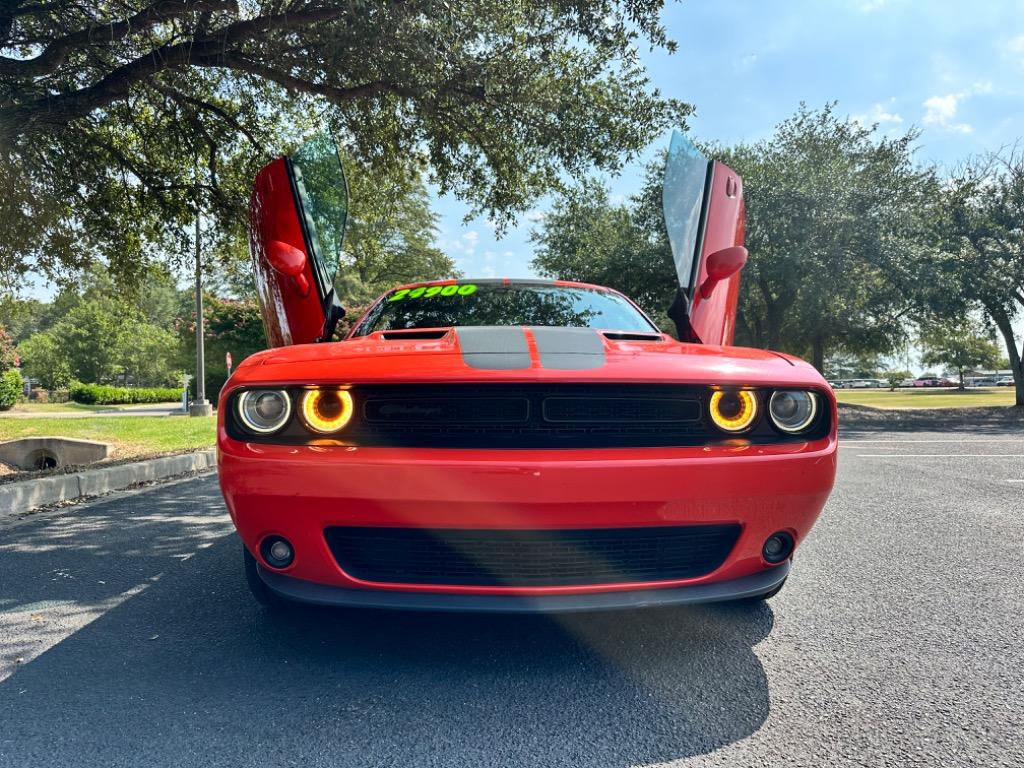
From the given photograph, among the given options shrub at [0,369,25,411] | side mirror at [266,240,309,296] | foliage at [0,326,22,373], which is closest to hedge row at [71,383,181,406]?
foliage at [0,326,22,373]

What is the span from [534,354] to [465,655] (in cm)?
102

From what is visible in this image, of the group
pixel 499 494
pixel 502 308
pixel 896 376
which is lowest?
pixel 896 376

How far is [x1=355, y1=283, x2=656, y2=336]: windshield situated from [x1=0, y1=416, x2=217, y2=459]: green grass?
20.5 feet

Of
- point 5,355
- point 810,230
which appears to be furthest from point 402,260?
point 810,230

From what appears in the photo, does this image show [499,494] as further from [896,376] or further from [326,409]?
[896,376]

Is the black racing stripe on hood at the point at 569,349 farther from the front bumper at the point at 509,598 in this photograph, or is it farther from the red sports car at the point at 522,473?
the front bumper at the point at 509,598

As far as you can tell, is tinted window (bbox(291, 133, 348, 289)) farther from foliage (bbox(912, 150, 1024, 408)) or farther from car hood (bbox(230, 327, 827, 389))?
foliage (bbox(912, 150, 1024, 408))

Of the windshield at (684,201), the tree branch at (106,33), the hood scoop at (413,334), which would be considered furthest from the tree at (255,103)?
the hood scoop at (413,334)

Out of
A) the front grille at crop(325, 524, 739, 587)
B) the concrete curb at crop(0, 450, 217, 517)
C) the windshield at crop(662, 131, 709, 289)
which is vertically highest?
the windshield at crop(662, 131, 709, 289)

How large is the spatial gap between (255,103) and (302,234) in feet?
18.1

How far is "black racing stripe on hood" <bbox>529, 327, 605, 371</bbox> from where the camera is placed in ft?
6.54

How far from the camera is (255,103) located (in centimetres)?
830

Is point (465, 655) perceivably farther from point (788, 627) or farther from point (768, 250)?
point (768, 250)

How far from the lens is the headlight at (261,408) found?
6.57 ft
